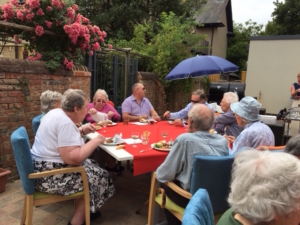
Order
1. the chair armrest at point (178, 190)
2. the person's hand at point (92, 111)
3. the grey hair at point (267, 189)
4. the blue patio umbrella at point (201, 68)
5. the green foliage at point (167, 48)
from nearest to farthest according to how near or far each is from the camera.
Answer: the grey hair at point (267, 189) < the chair armrest at point (178, 190) < the person's hand at point (92, 111) < the blue patio umbrella at point (201, 68) < the green foliage at point (167, 48)

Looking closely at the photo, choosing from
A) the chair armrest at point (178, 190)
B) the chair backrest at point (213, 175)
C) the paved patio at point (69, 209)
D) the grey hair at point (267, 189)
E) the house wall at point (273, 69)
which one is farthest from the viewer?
the house wall at point (273, 69)

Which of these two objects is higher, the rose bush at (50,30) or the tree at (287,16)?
the tree at (287,16)

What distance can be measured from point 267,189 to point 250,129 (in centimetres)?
151

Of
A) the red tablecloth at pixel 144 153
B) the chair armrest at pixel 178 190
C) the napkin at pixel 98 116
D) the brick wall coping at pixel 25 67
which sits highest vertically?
the brick wall coping at pixel 25 67

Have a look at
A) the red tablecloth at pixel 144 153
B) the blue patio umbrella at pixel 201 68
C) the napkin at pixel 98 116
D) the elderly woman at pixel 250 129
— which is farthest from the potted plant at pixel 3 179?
the blue patio umbrella at pixel 201 68

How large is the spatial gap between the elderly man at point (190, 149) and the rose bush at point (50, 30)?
2.79 m

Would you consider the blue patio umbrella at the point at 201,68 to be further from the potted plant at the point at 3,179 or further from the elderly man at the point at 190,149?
the potted plant at the point at 3,179

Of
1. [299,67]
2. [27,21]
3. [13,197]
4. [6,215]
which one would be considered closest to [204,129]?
[6,215]

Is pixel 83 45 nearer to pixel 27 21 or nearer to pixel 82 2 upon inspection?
pixel 27 21

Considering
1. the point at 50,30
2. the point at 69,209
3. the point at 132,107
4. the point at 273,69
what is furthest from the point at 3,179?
the point at 273,69

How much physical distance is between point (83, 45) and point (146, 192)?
2.79 m

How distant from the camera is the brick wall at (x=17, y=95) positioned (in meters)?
3.27

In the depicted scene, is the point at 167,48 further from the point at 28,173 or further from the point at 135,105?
the point at 28,173

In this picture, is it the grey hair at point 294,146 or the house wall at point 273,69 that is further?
the house wall at point 273,69
